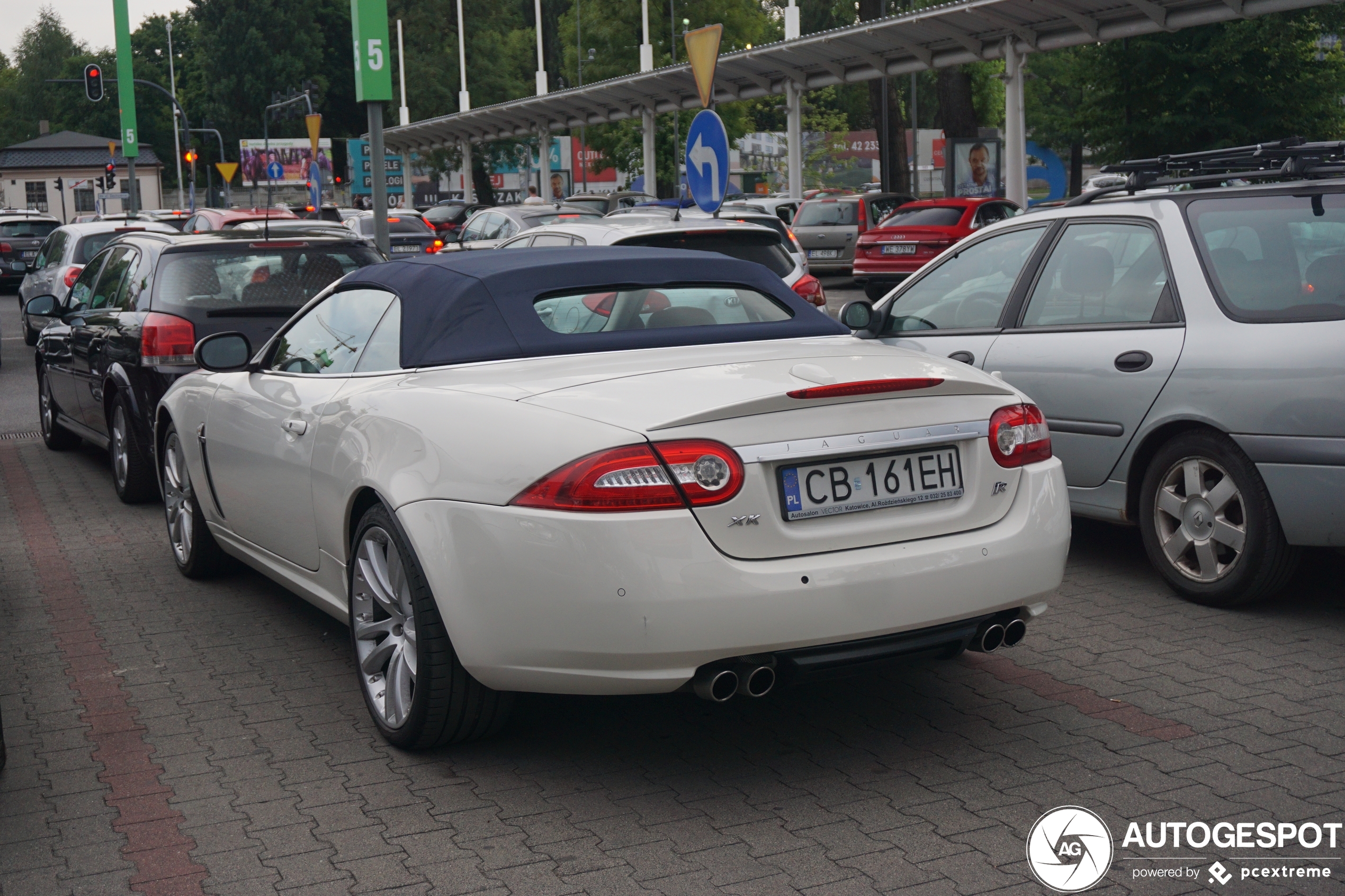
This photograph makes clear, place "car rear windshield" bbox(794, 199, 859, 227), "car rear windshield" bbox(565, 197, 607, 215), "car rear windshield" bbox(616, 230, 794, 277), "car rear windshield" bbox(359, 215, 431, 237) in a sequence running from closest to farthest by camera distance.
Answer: "car rear windshield" bbox(616, 230, 794, 277) < "car rear windshield" bbox(794, 199, 859, 227) < "car rear windshield" bbox(359, 215, 431, 237) < "car rear windshield" bbox(565, 197, 607, 215)

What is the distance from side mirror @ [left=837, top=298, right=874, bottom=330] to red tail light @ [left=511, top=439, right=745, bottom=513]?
10.2 ft

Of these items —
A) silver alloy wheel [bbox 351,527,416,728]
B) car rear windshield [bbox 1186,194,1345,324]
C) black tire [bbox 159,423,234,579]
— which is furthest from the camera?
black tire [bbox 159,423,234,579]

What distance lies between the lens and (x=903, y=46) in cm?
2572

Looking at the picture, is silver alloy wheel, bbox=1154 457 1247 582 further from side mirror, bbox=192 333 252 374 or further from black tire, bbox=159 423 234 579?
black tire, bbox=159 423 234 579

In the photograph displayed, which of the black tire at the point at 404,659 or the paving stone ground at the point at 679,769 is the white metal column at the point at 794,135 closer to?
the paving stone ground at the point at 679,769

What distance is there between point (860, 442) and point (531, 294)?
140 centimetres

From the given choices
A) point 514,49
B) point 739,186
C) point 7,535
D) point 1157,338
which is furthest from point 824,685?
point 514,49

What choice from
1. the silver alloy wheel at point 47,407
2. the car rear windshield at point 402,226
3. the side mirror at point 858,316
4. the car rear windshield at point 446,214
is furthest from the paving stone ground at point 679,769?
the car rear windshield at point 446,214

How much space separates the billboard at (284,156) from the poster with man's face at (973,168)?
209ft

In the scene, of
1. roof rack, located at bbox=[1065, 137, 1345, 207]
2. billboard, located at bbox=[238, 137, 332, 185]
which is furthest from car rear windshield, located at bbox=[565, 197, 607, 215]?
billboard, located at bbox=[238, 137, 332, 185]

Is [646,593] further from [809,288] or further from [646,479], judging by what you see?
[809,288]

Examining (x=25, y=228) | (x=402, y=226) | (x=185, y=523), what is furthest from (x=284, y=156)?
(x=185, y=523)

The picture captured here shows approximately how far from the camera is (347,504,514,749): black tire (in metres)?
4.21

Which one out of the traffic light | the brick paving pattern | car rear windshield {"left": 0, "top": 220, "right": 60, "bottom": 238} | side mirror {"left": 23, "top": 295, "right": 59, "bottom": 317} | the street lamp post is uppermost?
the street lamp post
